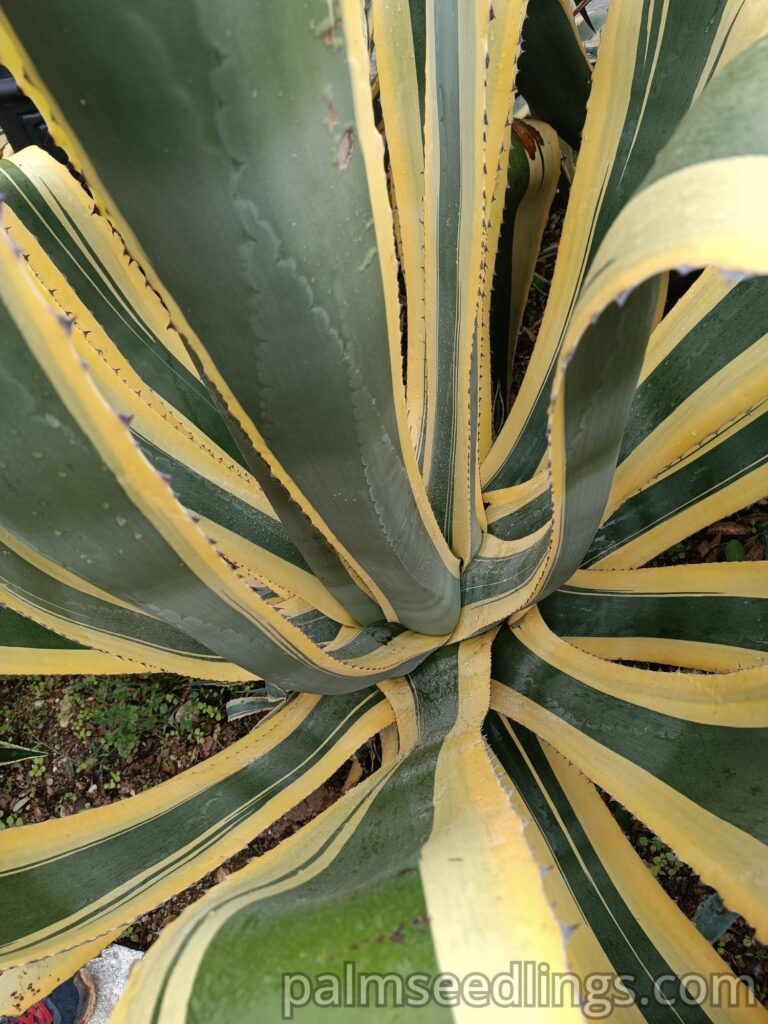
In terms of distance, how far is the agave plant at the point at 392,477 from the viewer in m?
0.29

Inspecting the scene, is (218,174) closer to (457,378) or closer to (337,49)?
(337,49)

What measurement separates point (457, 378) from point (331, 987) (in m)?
0.52

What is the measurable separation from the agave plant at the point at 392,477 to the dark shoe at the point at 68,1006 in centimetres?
46

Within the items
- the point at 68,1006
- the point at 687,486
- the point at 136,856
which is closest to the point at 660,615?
the point at 687,486

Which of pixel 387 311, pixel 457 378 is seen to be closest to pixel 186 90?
pixel 387 311

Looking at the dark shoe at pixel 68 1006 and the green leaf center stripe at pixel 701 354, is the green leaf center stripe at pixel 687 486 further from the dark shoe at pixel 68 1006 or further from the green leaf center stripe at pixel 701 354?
the dark shoe at pixel 68 1006

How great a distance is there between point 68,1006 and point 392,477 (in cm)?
104

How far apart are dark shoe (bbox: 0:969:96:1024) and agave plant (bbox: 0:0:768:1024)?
46 cm

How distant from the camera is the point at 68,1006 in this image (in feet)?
3.45

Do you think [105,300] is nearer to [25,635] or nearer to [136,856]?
[25,635]

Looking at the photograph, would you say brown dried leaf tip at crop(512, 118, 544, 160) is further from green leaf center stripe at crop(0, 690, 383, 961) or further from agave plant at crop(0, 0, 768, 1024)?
green leaf center stripe at crop(0, 690, 383, 961)

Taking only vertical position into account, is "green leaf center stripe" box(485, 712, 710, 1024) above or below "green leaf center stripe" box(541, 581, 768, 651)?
below

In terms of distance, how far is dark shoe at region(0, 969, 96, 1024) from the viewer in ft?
3.42

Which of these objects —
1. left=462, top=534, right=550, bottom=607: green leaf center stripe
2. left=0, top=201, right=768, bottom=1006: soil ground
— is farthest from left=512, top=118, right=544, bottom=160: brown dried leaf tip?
left=462, top=534, right=550, bottom=607: green leaf center stripe
